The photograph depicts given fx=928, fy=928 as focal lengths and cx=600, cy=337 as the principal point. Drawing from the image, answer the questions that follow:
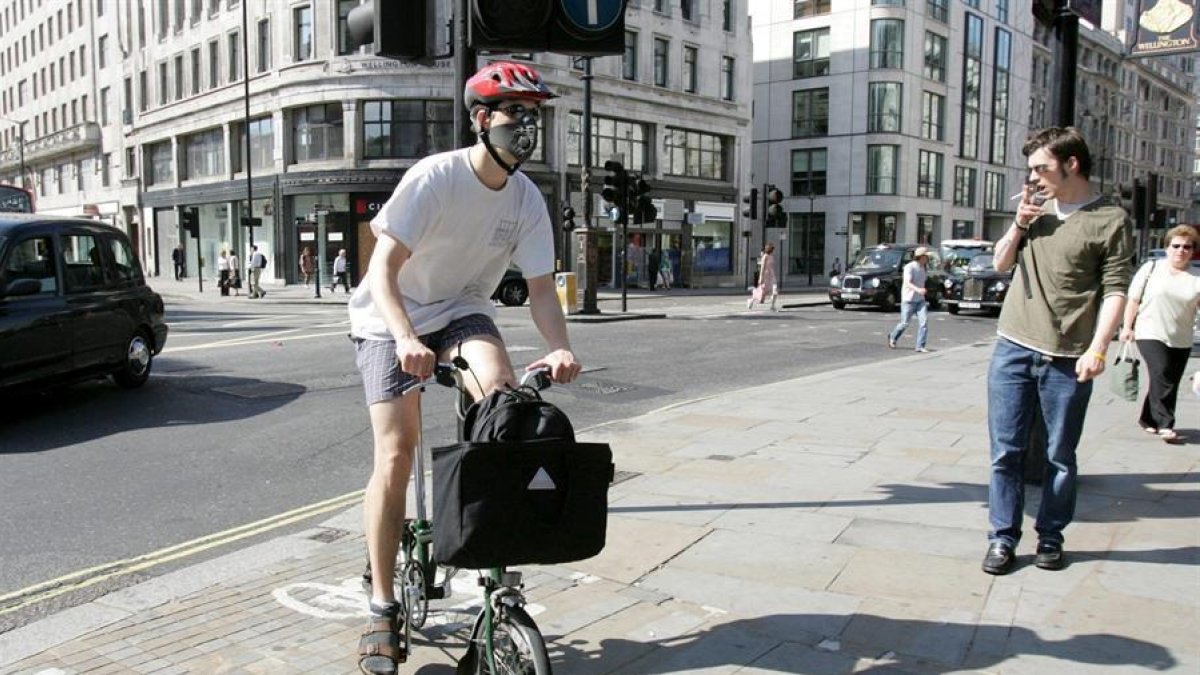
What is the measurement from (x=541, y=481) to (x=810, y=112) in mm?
55455

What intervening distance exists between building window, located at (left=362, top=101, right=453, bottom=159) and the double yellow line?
30.6m

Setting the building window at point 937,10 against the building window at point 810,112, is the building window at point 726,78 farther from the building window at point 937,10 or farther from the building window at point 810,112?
the building window at point 937,10

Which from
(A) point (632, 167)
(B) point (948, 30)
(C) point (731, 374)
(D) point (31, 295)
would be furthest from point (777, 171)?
(D) point (31, 295)

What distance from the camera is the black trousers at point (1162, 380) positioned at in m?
7.14

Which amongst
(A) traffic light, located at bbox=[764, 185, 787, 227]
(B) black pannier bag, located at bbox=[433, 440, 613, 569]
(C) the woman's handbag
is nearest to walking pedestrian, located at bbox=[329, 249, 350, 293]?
(A) traffic light, located at bbox=[764, 185, 787, 227]

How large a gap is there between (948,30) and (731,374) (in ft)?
164

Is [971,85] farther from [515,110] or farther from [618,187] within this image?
[515,110]

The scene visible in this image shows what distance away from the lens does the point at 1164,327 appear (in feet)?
23.9

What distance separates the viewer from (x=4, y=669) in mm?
3207

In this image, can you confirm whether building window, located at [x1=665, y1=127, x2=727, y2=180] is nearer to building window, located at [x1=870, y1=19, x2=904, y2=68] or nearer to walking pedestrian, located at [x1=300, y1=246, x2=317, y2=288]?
building window, located at [x1=870, y1=19, x2=904, y2=68]

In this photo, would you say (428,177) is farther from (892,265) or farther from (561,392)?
(892,265)

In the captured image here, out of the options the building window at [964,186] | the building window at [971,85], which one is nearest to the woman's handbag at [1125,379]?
the building window at [964,186]

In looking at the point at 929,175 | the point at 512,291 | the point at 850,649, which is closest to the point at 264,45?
the point at 512,291

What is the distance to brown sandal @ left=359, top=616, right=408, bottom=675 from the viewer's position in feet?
9.25
